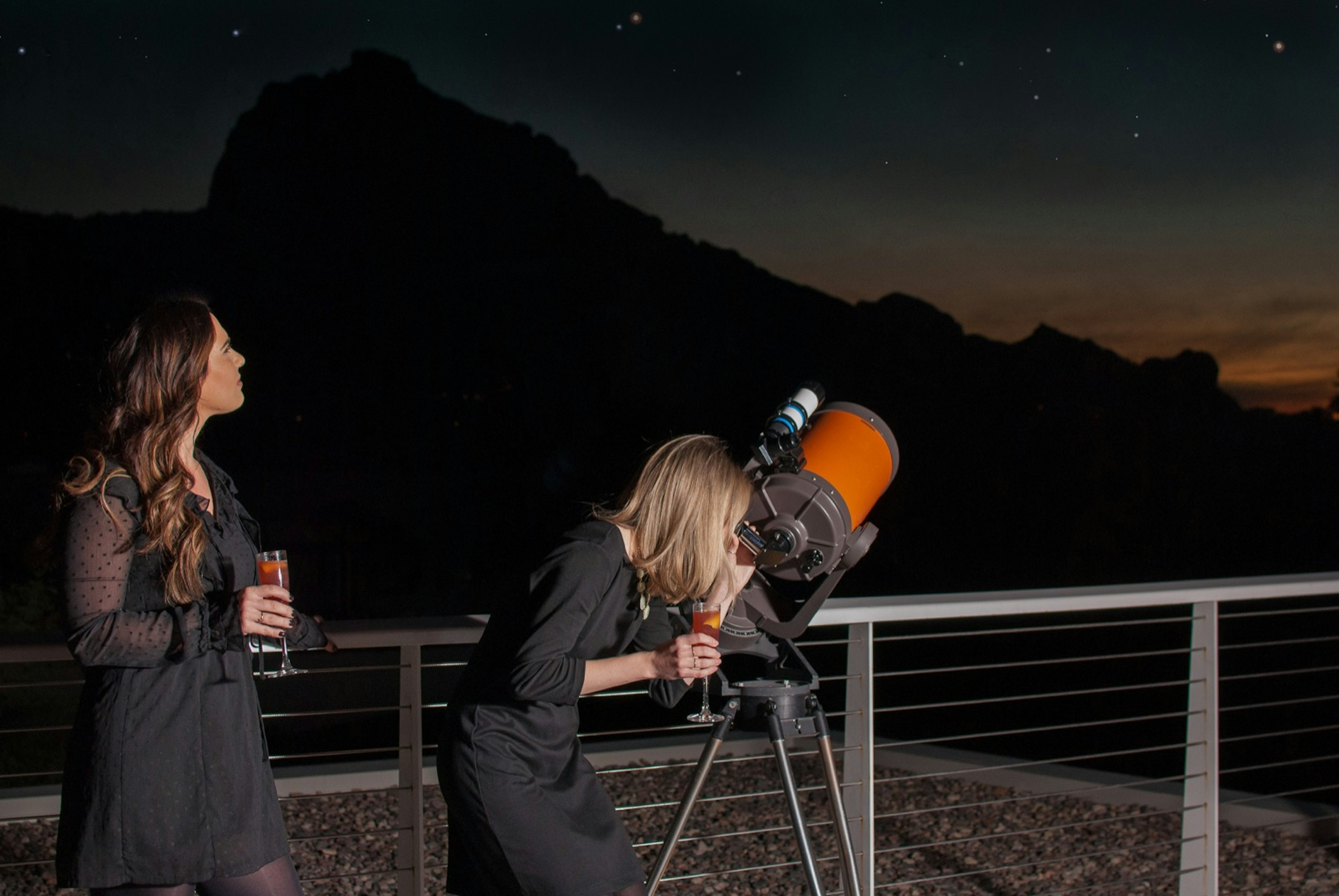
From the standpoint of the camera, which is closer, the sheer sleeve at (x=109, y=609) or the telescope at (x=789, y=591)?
the sheer sleeve at (x=109, y=609)

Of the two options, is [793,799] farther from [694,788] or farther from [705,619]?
[705,619]

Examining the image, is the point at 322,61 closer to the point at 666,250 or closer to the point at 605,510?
the point at 666,250

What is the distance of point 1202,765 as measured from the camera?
293cm

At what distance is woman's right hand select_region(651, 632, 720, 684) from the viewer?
5.61ft

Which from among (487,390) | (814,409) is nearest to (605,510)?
(814,409)

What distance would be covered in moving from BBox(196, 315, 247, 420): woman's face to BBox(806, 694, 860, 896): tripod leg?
1.12 metres

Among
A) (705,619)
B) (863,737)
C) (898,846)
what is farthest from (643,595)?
(898,846)

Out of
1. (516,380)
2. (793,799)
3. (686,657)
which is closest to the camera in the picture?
(686,657)

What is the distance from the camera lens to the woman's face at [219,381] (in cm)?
162

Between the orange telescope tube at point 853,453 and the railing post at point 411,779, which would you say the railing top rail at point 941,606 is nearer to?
the railing post at point 411,779

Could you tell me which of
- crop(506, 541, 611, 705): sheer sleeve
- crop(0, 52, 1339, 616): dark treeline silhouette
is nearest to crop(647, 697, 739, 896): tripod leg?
crop(506, 541, 611, 705): sheer sleeve

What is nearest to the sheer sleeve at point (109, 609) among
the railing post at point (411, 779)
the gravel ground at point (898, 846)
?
the railing post at point (411, 779)

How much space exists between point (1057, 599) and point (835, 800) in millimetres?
861

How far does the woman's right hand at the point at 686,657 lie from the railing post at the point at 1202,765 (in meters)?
1.68
